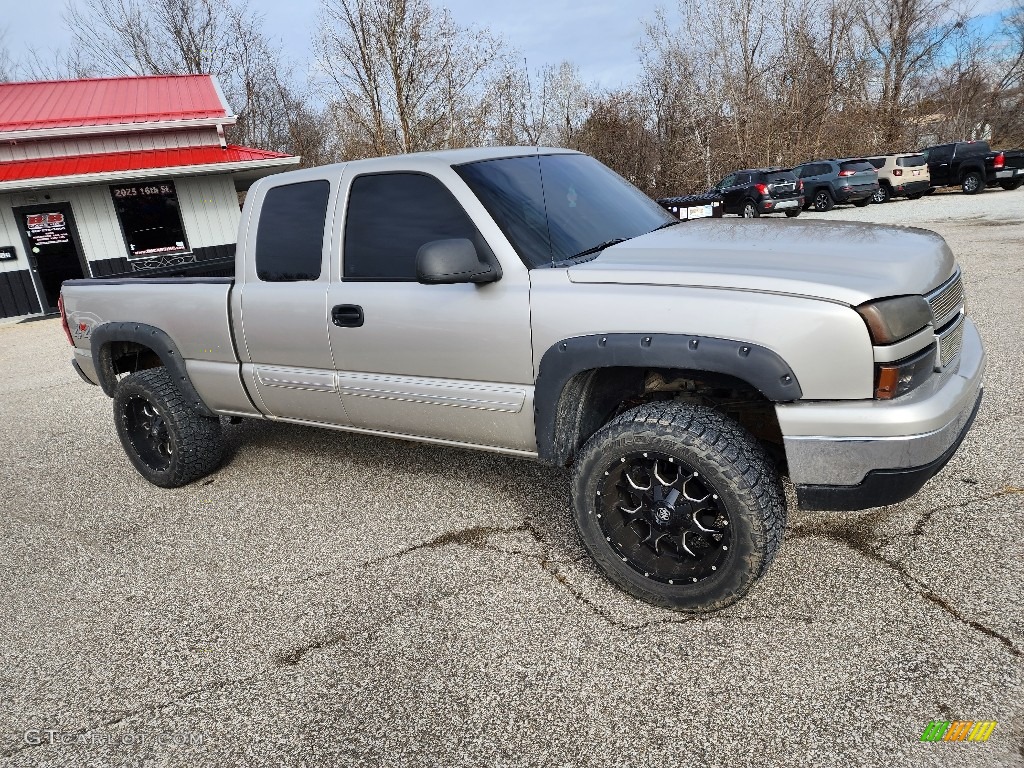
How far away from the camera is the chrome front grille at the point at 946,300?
2.57 m

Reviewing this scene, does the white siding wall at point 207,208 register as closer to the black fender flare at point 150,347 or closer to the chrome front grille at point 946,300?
the black fender flare at point 150,347

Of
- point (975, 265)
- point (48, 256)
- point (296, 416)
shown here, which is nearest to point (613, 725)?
point (296, 416)

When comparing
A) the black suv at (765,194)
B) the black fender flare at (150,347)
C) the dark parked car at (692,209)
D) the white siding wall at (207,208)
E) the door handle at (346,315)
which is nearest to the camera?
the door handle at (346,315)

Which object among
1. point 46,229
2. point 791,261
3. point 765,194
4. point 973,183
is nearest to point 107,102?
point 46,229

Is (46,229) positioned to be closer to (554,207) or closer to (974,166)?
(554,207)

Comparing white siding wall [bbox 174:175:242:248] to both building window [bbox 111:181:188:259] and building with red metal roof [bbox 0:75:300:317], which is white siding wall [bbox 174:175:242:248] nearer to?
building with red metal roof [bbox 0:75:300:317]

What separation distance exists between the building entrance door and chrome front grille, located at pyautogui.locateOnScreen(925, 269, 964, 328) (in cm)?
1716

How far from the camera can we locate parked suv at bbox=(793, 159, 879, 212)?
2145cm

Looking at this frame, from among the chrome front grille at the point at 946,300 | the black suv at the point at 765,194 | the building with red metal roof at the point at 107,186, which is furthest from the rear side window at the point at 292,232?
the black suv at the point at 765,194

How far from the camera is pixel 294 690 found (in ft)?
8.41

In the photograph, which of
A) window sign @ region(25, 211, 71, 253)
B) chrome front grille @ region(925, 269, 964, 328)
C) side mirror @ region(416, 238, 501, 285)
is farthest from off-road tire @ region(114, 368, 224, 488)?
window sign @ region(25, 211, 71, 253)

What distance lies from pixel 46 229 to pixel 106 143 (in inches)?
94.5

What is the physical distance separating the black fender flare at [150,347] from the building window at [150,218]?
13204 millimetres

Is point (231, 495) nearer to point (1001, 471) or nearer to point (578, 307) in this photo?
point (578, 307)
